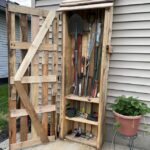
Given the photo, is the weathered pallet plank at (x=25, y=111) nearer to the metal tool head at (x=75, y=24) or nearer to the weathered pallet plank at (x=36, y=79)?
the weathered pallet plank at (x=36, y=79)

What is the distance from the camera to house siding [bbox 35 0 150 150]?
234 centimetres

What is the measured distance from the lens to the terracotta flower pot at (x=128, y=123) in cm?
223

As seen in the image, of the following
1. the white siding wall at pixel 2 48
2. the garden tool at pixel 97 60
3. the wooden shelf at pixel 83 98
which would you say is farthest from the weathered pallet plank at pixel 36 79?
the white siding wall at pixel 2 48

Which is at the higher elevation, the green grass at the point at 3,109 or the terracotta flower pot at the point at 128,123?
the terracotta flower pot at the point at 128,123

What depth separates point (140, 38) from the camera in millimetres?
2373

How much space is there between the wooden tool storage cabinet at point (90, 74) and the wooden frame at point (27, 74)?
191mm

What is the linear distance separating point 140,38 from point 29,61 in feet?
4.70

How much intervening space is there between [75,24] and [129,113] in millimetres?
1359

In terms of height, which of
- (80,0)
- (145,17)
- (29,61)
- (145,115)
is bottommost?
(145,115)

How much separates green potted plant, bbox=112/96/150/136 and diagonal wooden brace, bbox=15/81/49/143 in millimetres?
1043

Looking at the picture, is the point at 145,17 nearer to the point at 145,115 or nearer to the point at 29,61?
the point at 145,115

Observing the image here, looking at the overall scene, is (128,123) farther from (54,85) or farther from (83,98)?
(54,85)

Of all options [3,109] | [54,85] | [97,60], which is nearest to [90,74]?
[97,60]

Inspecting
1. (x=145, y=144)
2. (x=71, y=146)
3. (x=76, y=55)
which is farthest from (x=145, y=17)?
(x=71, y=146)
